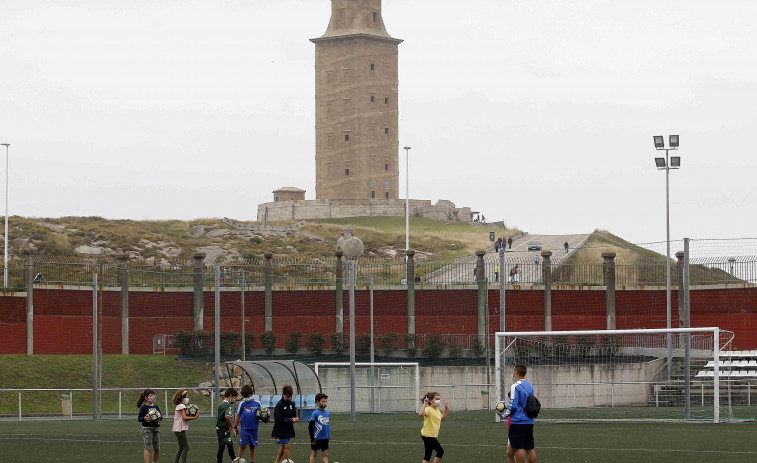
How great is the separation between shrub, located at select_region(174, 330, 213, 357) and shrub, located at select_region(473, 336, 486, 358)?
33.0 feet

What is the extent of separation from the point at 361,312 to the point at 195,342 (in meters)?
7.22

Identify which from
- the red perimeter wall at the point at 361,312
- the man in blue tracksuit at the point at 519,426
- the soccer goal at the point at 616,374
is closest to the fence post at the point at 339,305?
the red perimeter wall at the point at 361,312

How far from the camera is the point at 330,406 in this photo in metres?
40.9

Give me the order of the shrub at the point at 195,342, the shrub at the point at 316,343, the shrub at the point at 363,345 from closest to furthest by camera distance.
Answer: the shrub at the point at 363,345 → the shrub at the point at 195,342 → the shrub at the point at 316,343

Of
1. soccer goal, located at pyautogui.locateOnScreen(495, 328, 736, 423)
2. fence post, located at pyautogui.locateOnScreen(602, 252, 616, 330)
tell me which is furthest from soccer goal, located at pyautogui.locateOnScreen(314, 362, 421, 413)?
fence post, located at pyautogui.locateOnScreen(602, 252, 616, 330)

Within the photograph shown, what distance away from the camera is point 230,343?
47.6m

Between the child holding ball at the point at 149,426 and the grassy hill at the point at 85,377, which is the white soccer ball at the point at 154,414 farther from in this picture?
the grassy hill at the point at 85,377

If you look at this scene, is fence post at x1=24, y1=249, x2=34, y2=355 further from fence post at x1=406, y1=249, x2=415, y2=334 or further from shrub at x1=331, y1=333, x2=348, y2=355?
fence post at x1=406, y1=249, x2=415, y2=334

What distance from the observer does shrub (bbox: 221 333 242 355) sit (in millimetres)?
47375

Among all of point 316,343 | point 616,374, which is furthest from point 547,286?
point 616,374

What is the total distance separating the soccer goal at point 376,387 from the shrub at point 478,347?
335 cm

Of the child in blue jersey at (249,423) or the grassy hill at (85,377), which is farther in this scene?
the grassy hill at (85,377)

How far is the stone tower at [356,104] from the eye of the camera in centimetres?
11612

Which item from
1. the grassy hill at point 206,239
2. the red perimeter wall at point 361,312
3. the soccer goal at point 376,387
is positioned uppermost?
the grassy hill at point 206,239
